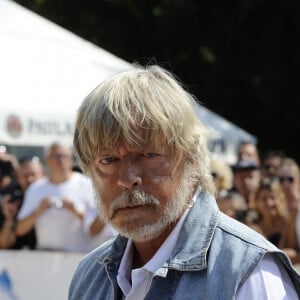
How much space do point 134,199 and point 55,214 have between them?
428 centimetres

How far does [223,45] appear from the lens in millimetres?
16375

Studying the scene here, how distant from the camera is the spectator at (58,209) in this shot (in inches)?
250

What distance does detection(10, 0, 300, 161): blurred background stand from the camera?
625 inches

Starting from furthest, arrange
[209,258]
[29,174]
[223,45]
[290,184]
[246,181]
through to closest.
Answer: [223,45]
[246,181]
[290,184]
[29,174]
[209,258]

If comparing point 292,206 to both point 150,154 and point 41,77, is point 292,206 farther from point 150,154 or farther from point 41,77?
point 150,154

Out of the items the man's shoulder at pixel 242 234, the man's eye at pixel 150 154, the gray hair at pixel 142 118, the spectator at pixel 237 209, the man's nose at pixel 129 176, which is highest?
the gray hair at pixel 142 118

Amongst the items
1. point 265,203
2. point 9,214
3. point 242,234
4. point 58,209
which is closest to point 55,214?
point 58,209

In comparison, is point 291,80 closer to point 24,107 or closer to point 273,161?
point 273,161

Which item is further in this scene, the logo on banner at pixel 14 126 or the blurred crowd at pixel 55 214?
the logo on banner at pixel 14 126

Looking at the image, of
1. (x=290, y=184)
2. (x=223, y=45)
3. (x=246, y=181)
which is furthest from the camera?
(x=223, y=45)

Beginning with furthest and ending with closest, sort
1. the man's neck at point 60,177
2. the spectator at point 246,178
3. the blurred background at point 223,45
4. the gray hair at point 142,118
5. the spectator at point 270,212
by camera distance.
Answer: the blurred background at point 223,45
the spectator at point 246,178
the man's neck at point 60,177
the spectator at point 270,212
the gray hair at point 142,118

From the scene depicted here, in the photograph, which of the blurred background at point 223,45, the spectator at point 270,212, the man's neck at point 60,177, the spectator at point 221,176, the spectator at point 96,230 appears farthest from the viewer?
the blurred background at point 223,45

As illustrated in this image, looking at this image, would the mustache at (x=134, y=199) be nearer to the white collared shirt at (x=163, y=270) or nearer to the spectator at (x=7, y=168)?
the white collared shirt at (x=163, y=270)

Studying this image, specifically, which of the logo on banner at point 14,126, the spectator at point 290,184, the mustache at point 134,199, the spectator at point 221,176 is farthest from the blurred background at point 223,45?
the mustache at point 134,199
